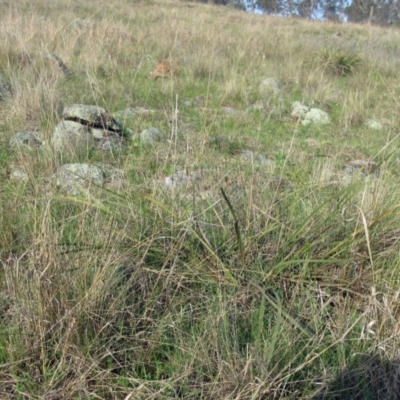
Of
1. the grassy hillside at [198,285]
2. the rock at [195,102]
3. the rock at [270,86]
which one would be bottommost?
the grassy hillside at [198,285]

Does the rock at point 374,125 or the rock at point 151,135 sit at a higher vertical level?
the rock at point 374,125

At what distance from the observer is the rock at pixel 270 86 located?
235 inches

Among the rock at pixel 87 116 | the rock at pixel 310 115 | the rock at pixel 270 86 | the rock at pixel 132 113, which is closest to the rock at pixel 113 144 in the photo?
the rock at pixel 87 116

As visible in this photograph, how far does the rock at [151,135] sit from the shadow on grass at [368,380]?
2207mm

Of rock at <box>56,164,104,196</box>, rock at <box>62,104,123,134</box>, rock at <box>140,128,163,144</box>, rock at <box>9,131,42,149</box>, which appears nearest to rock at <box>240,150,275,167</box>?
rock at <box>140,128,163,144</box>

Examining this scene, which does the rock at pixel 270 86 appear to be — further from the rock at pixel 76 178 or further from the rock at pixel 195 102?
the rock at pixel 76 178

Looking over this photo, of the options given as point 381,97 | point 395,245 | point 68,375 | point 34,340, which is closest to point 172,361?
point 68,375

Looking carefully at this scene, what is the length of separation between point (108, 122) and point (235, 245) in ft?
6.14

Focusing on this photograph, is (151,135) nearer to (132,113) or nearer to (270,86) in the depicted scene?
(132,113)

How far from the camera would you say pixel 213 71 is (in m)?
6.41

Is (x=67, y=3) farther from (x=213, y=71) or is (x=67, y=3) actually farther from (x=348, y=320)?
(x=348, y=320)

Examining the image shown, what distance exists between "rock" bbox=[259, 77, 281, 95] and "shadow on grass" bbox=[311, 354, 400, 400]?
15.0 ft

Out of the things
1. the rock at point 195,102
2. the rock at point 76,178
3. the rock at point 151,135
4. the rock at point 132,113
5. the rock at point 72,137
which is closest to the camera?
the rock at point 76,178

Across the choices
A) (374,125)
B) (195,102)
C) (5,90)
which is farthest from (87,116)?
(374,125)
